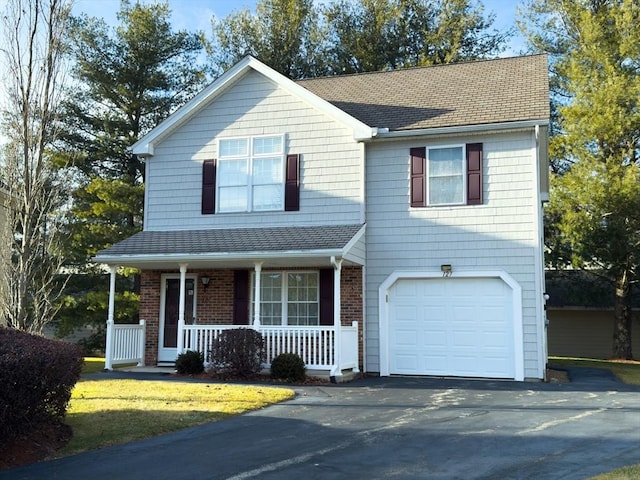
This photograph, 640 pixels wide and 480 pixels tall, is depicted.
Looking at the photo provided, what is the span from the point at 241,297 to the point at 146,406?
604 centimetres

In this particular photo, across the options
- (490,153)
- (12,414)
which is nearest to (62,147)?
(490,153)

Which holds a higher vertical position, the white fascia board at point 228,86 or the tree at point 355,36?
the tree at point 355,36

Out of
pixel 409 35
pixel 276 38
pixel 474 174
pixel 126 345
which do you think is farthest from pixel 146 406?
pixel 409 35

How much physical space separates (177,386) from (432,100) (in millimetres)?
9257

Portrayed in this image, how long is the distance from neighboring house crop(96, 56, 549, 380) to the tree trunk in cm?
782

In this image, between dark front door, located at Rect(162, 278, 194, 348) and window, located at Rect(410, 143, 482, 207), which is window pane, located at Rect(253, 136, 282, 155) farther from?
dark front door, located at Rect(162, 278, 194, 348)

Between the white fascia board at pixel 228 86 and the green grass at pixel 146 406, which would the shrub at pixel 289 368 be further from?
the white fascia board at pixel 228 86

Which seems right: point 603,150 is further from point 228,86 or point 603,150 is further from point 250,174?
point 228,86

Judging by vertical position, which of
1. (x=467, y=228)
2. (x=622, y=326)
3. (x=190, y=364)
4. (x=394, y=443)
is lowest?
(x=394, y=443)

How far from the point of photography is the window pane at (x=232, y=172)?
52.6 ft

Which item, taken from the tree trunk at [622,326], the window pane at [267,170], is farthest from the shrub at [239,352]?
the tree trunk at [622,326]

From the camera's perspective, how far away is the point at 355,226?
48.8 feet

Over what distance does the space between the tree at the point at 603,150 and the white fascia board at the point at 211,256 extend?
10962 millimetres

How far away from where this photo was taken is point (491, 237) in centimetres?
1418
